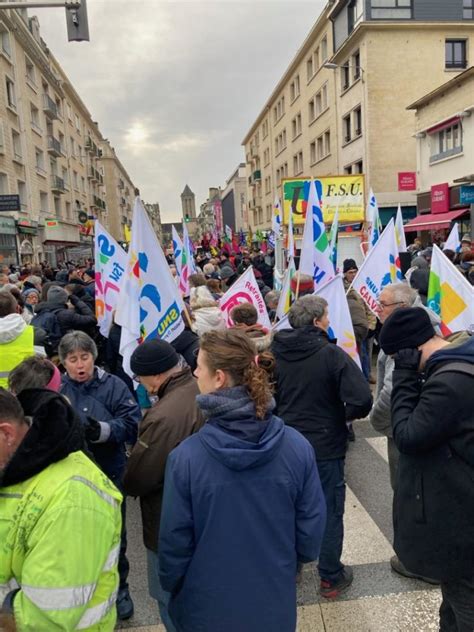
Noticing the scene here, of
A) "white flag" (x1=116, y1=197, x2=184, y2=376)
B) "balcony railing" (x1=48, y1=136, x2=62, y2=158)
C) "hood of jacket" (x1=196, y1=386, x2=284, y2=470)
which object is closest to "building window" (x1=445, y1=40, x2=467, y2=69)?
"balcony railing" (x1=48, y1=136, x2=62, y2=158)

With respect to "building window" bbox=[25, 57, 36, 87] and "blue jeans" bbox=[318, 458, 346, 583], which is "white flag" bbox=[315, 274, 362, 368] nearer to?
"blue jeans" bbox=[318, 458, 346, 583]

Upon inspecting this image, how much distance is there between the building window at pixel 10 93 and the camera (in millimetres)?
26000

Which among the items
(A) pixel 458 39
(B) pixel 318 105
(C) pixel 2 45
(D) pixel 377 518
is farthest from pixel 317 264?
(B) pixel 318 105

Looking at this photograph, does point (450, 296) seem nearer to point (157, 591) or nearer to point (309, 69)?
point (157, 591)

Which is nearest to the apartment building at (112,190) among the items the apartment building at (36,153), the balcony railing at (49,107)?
the apartment building at (36,153)

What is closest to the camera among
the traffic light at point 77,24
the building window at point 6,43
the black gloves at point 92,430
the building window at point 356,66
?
the black gloves at point 92,430

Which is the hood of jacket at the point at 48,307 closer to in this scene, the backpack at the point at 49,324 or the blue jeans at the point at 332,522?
the backpack at the point at 49,324

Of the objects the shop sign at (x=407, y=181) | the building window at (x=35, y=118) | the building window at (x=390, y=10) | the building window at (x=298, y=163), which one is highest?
the building window at (x=390, y=10)

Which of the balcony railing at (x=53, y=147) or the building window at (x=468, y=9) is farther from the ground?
the building window at (x=468, y=9)

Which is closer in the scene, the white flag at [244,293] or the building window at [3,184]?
the white flag at [244,293]

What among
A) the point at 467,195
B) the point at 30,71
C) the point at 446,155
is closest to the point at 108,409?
the point at 467,195

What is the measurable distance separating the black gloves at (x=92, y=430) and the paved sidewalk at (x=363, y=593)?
3.81 ft

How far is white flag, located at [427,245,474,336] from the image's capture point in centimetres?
404

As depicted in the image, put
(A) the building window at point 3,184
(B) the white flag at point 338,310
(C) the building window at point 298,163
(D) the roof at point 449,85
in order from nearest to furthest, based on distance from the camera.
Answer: (B) the white flag at point 338,310, (D) the roof at point 449,85, (A) the building window at point 3,184, (C) the building window at point 298,163
